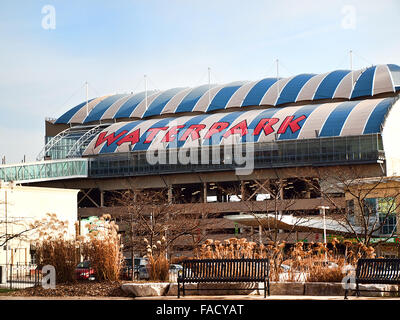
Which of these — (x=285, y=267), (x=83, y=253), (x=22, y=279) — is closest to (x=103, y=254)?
(x=83, y=253)

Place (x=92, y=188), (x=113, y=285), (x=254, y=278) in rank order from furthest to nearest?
(x=92, y=188) → (x=113, y=285) → (x=254, y=278)

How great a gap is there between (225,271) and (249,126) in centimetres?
6704

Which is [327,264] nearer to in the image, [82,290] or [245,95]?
[82,290]

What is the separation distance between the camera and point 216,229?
276ft

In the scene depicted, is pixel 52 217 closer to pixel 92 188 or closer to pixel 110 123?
pixel 92 188

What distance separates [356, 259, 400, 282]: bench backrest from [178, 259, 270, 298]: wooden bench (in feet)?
8.42

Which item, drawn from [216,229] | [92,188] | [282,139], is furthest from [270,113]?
[92,188]

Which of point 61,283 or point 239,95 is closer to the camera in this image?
point 61,283

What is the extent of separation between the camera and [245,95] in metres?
100

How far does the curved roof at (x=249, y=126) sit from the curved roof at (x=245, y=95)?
3.56m

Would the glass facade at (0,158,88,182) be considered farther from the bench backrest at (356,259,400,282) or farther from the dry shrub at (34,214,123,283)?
the bench backrest at (356,259,400,282)

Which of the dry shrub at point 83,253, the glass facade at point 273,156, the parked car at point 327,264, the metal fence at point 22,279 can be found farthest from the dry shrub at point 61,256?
the glass facade at point 273,156

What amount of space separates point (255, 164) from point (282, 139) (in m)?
4.28
